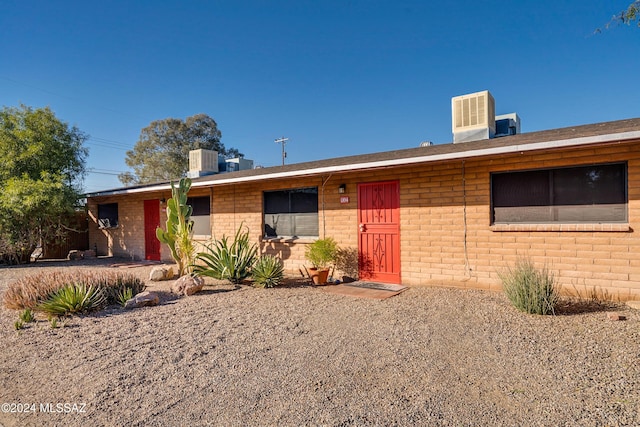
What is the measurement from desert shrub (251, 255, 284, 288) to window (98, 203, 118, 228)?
10.6m

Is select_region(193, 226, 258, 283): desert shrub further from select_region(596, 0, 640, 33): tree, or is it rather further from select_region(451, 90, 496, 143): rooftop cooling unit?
select_region(596, 0, 640, 33): tree

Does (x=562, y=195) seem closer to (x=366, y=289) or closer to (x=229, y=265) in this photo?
(x=366, y=289)

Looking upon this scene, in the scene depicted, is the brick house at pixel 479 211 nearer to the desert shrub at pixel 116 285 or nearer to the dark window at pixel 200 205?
the dark window at pixel 200 205

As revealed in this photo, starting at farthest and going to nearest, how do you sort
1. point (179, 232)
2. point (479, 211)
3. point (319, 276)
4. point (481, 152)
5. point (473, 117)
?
point (473, 117) → point (179, 232) → point (319, 276) → point (479, 211) → point (481, 152)

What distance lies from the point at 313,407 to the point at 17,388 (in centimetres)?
292

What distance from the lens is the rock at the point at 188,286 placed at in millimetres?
7590

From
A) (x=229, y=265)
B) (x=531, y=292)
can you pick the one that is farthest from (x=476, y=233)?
(x=229, y=265)

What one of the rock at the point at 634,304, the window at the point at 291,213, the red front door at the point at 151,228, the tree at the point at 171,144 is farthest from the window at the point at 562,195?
the tree at the point at 171,144

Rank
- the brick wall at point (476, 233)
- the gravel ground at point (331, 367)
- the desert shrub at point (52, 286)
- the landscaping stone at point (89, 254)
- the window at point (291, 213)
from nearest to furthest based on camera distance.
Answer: the gravel ground at point (331, 367) < the brick wall at point (476, 233) < the desert shrub at point (52, 286) < the window at point (291, 213) < the landscaping stone at point (89, 254)

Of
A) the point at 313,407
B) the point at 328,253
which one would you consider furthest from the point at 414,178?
the point at 313,407

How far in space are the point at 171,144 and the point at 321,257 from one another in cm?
3134

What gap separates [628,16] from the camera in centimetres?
398

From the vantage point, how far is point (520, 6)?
955cm

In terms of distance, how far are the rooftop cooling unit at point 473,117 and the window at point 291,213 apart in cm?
439
